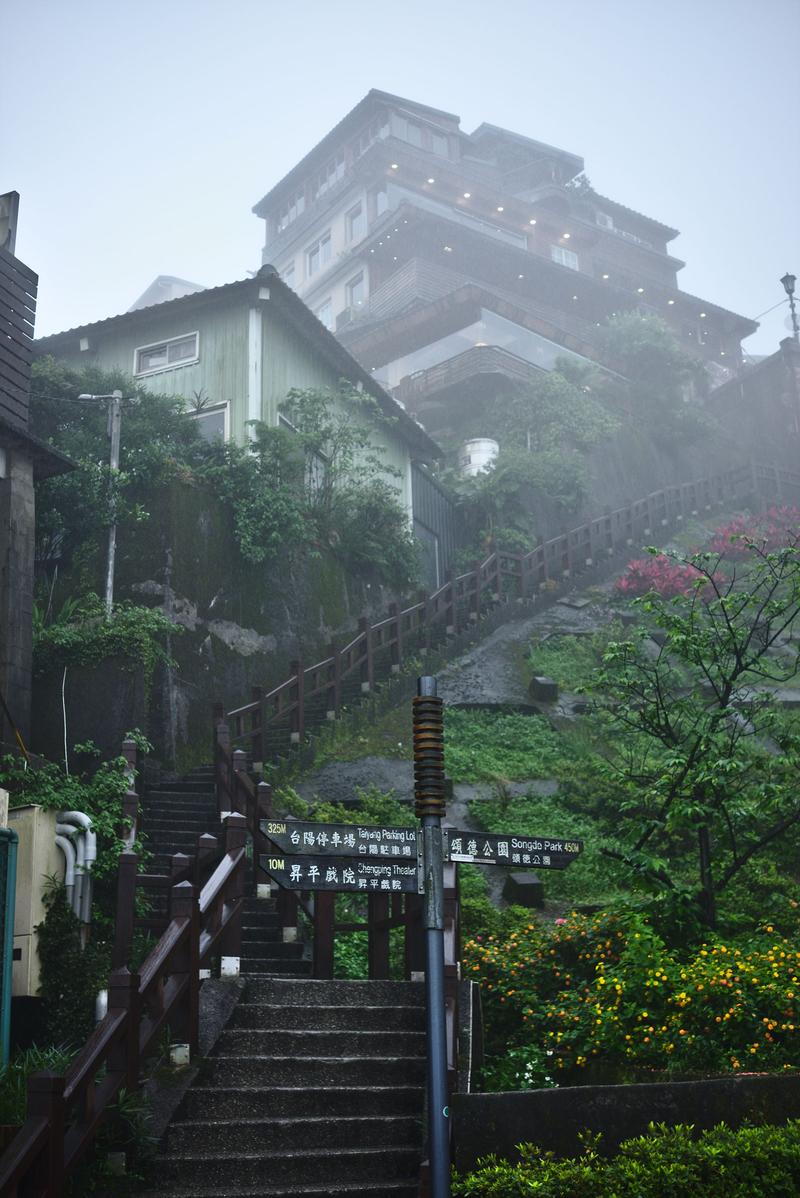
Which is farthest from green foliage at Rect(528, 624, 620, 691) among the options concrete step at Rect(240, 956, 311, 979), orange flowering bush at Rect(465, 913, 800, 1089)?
concrete step at Rect(240, 956, 311, 979)

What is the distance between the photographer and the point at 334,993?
9.90 m

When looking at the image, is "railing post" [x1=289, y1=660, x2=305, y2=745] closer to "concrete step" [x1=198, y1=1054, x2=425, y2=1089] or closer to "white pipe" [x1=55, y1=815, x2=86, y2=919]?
"white pipe" [x1=55, y1=815, x2=86, y2=919]

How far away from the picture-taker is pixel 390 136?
50375 mm

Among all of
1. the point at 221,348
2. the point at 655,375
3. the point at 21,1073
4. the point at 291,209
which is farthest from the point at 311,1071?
the point at 291,209

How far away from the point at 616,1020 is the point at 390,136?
48.2 meters

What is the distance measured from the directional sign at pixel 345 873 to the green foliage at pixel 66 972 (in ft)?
15.5

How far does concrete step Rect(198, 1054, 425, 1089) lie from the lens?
29.0ft

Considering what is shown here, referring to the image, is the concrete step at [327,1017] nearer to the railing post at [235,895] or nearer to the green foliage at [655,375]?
the railing post at [235,895]

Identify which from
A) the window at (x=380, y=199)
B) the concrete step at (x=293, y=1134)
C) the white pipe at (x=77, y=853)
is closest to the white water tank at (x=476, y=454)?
the window at (x=380, y=199)

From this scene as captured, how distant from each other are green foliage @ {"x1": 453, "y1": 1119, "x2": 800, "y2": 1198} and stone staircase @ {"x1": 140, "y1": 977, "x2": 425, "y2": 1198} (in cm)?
137

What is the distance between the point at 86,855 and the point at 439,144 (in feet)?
161

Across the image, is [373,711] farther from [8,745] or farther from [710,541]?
[710,541]

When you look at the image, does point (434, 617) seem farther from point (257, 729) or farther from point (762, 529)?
point (762, 529)

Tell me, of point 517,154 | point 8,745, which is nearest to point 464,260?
point 517,154
